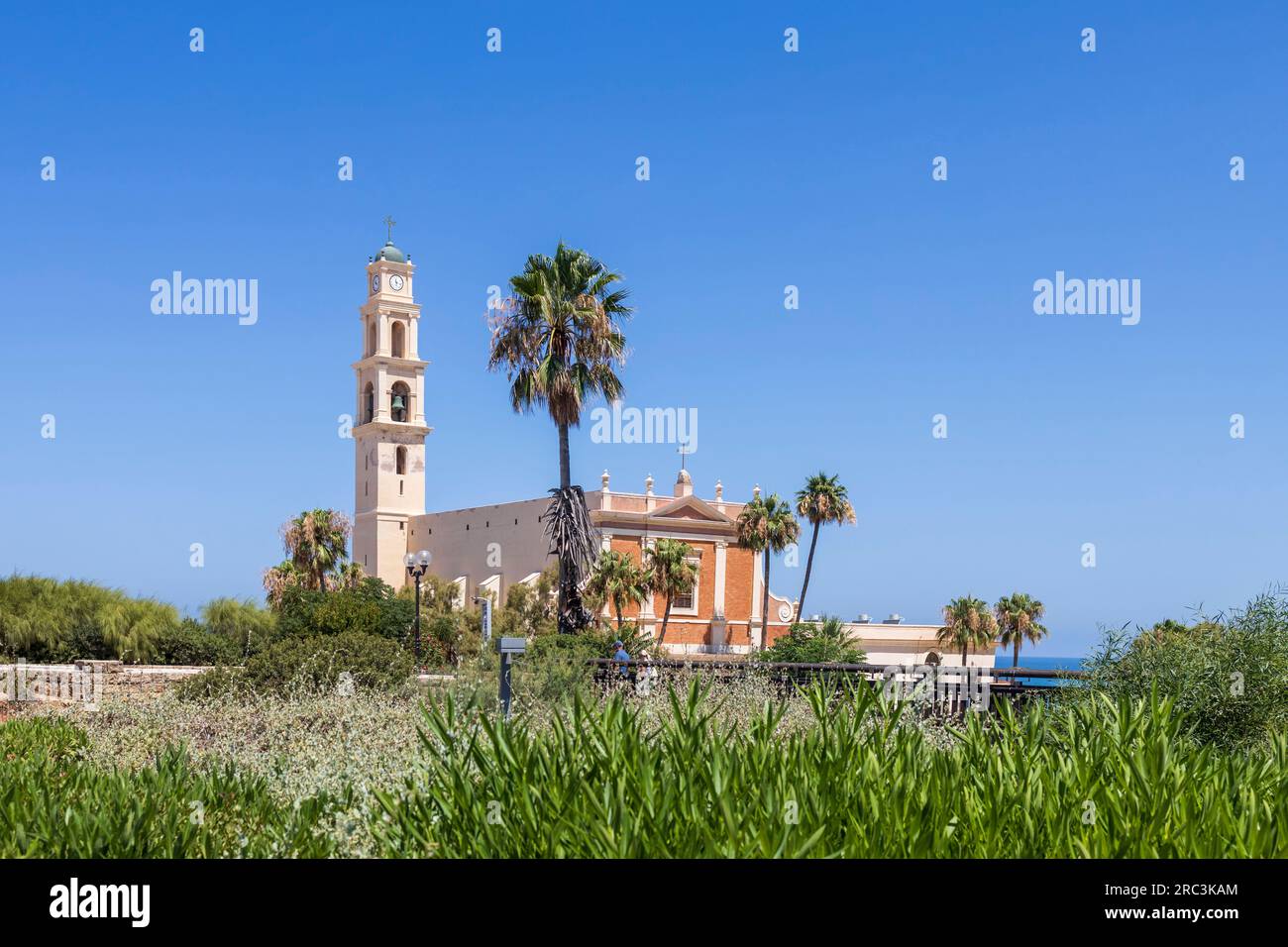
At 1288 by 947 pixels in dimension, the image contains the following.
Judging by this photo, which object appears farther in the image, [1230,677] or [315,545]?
[315,545]

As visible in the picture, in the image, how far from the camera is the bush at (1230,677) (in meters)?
8.81

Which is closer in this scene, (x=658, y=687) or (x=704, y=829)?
(x=704, y=829)

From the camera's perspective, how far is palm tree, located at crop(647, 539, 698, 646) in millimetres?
47656

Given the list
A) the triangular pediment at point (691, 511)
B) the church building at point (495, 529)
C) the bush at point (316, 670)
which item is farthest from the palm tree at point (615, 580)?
the bush at point (316, 670)

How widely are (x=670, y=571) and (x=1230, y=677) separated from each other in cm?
3891

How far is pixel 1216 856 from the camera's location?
3.91m

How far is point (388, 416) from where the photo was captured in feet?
196

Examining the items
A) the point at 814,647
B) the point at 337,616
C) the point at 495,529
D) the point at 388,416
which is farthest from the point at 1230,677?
the point at 388,416

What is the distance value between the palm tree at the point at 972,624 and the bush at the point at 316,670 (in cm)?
4344

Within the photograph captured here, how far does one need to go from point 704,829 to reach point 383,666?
38.5 ft

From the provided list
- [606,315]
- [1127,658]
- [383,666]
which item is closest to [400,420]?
[606,315]

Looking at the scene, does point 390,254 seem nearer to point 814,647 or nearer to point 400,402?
point 400,402

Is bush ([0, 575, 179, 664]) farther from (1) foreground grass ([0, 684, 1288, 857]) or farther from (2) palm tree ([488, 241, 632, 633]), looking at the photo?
(1) foreground grass ([0, 684, 1288, 857])

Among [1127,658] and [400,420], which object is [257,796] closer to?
[1127,658]
